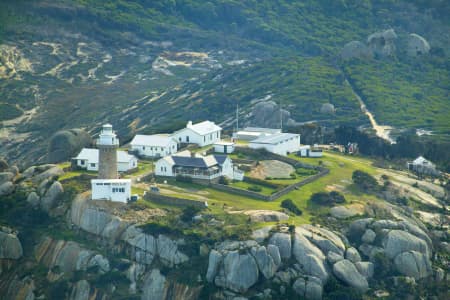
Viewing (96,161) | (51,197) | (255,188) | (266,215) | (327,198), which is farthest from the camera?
(96,161)

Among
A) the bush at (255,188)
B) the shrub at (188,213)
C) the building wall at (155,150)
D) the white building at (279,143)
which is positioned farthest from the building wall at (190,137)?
the shrub at (188,213)

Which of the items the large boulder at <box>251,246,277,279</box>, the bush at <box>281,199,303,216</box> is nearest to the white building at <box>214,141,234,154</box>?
the bush at <box>281,199,303,216</box>

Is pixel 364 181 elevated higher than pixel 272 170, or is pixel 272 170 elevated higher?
pixel 272 170

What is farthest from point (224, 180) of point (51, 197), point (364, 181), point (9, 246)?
point (9, 246)

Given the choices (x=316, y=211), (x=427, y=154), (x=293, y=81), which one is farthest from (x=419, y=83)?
(x=316, y=211)

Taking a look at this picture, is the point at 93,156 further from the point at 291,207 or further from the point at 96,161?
the point at 291,207

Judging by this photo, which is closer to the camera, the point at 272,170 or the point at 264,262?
the point at 264,262

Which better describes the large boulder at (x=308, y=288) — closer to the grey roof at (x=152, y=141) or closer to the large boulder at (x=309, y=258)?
the large boulder at (x=309, y=258)
